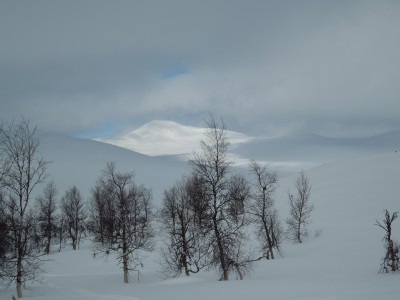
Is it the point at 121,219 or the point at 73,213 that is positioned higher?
the point at 121,219

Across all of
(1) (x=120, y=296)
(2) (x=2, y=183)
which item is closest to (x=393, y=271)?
(1) (x=120, y=296)

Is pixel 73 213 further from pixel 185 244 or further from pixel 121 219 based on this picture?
pixel 185 244

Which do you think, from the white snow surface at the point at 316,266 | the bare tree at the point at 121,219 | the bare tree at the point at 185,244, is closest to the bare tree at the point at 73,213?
the white snow surface at the point at 316,266

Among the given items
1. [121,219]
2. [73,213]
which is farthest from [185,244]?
[73,213]

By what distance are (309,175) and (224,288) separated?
2754 inches

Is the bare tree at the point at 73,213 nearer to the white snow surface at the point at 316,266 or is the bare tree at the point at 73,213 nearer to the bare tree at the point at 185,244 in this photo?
the white snow surface at the point at 316,266

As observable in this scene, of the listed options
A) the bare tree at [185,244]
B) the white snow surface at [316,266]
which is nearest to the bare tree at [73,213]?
the white snow surface at [316,266]

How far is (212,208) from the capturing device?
19938 millimetres

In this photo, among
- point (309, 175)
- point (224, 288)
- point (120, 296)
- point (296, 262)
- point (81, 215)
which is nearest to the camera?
point (224, 288)

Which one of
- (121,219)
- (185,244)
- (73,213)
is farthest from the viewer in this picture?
(73,213)

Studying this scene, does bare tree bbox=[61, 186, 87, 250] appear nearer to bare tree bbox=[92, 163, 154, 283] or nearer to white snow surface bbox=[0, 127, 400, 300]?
white snow surface bbox=[0, 127, 400, 300]

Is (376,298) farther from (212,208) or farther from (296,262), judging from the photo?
(296,262)

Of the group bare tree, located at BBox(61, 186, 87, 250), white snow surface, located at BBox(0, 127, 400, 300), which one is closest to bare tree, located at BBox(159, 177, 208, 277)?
white snow surface, located at BBox(0, 127, 400, 300)

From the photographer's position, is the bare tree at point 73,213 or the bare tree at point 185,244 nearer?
the bare tree at point 185,244
